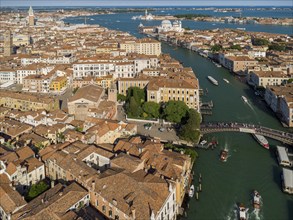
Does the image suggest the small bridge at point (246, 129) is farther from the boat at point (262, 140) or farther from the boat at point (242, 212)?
the boat at point (242, 212)

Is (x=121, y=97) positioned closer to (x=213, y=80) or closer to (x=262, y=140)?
(x=213, y=80)

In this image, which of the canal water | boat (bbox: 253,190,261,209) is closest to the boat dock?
the canal water

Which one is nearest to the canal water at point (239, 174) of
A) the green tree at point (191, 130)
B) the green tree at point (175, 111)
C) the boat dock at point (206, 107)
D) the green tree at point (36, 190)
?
the boat dock at point (206, 107)

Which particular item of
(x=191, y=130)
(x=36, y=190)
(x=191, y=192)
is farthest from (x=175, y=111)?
(x=36, y=190)

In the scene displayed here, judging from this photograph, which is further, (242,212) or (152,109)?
(152,109)

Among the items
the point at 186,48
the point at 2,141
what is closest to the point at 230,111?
the point at 2,141

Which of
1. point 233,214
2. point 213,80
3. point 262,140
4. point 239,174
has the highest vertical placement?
point 213,80

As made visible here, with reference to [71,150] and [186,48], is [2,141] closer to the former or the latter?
[71,150]
